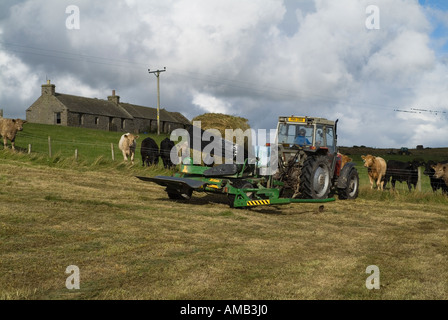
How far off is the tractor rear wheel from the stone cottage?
51.8 m

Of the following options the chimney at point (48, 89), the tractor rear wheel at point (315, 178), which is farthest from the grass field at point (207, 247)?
the chimney at point (48, 89)

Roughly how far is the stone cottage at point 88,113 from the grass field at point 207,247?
2026 inches

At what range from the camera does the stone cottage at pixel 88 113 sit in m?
62.3

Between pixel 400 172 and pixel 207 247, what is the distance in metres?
15.4

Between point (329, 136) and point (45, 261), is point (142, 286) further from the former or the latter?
point (329, 136)

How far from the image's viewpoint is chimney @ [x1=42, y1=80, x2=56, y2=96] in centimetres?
6325

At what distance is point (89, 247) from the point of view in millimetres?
6633

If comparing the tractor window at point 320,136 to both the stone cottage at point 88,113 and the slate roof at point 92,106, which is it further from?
the slate roof at point 92,106

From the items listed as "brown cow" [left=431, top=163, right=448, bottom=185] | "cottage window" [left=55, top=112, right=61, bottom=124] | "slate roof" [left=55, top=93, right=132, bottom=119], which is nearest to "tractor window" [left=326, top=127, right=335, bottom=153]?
"brown cow" [left=431, top=163, right=448, bottom=185]

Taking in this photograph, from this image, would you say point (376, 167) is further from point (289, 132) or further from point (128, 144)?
point (128, 144)

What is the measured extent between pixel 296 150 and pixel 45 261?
8.07m
